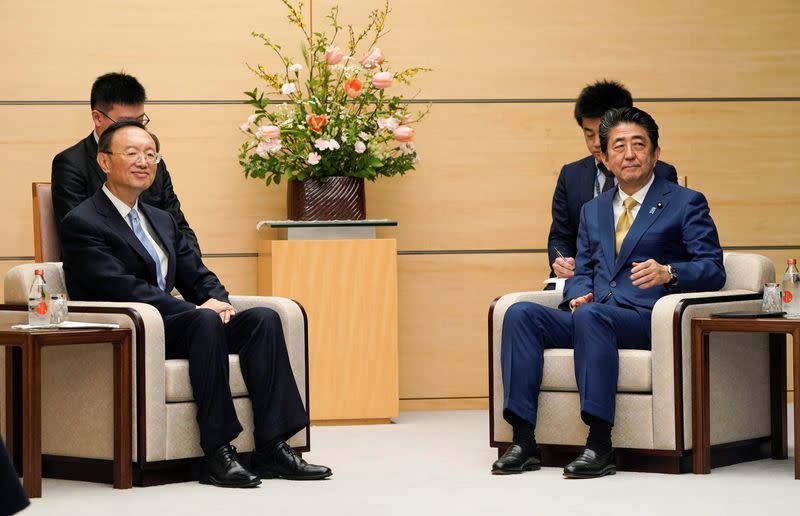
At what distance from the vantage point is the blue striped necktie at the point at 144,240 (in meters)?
4.79

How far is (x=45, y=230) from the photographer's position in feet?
18.0

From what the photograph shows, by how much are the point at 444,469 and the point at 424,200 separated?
2.25 m

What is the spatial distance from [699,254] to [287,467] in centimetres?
172

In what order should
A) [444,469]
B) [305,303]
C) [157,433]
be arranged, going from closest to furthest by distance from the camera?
[157,433] < [444,469] < [305,303]

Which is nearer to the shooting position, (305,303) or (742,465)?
(742,465)

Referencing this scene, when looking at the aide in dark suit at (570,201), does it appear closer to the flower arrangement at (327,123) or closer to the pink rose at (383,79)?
the flower arrangement at (327,123)

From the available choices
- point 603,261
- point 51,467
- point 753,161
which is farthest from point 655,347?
point 753,161

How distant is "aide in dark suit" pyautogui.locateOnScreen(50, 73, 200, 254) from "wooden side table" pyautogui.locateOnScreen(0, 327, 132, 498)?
1166 millimetres

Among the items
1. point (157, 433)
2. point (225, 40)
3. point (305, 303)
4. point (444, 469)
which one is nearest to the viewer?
point (157, 433)

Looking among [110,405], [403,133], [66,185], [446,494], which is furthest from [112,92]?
[446,494]

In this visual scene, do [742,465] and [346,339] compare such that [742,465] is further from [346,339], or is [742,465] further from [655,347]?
[346,339]

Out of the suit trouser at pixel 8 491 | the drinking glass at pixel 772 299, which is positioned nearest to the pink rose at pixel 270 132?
the drinking glass at pixel 772 299

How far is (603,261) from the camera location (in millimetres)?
4941

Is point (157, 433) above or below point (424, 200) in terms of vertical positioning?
below
